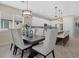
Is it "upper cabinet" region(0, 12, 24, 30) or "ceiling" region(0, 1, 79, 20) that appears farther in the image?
"upper cabinet" region(0, 12, 24, 30)

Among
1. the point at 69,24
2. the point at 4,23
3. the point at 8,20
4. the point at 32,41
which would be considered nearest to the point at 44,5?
the point at 8,20

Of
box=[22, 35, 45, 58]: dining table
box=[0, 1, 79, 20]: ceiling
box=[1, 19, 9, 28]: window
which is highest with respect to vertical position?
box=[0, 1, 79, 20]: ceiling

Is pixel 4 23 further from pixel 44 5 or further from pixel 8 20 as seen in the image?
pixel 44 5

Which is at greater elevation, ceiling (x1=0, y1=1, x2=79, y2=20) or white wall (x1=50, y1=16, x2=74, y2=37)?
ceiling (x1=0, y1=1, x2=79, y2=20)

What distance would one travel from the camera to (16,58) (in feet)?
11.7

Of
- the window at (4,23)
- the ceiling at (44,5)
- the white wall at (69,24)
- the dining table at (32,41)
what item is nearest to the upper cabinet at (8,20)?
the window at (4,23)

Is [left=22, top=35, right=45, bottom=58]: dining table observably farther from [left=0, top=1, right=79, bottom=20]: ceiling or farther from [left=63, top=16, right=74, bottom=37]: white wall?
[left=63, top=16, right=74, bottom=37]: white wall

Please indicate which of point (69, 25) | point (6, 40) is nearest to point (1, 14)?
point (6, 40)

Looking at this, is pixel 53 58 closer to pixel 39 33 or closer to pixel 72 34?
pixel 39 33

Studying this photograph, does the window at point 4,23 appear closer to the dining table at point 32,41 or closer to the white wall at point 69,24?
the dining table at point 32,41

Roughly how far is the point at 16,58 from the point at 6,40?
8.27 feet

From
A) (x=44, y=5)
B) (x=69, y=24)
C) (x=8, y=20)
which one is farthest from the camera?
(x=69, y=24)

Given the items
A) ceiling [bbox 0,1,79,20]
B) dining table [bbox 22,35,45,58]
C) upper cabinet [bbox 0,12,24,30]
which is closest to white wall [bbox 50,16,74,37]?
ceiling [bbox 0,1,79,20]

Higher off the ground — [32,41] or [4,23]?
[4,23]
